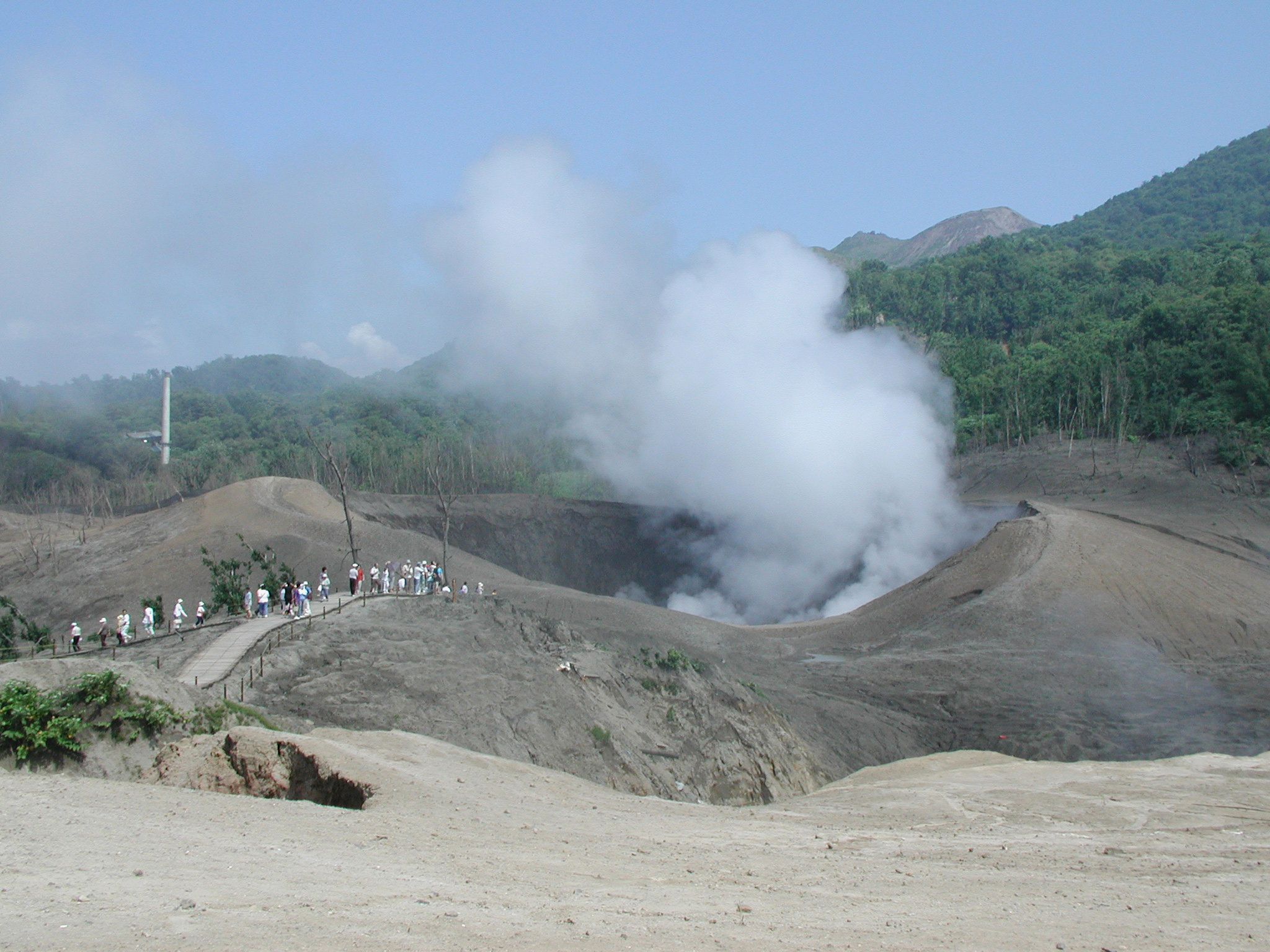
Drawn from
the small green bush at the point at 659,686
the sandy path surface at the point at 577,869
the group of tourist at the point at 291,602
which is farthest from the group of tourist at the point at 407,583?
the sandy path surface at the point at 577,869

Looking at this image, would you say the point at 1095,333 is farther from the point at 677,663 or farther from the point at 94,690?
the point at 94,690

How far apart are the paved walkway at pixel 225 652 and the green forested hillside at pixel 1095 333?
60.1 m

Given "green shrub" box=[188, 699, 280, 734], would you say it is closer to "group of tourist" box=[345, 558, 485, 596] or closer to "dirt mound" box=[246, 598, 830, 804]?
"dirt mound" box=[246, 598, 830, 804]

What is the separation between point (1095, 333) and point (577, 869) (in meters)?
101

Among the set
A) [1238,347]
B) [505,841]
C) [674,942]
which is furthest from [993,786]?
[1238,347]

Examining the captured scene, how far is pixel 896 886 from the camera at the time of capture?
10688 mm

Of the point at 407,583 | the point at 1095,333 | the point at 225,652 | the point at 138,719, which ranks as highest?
the point at 1095,333

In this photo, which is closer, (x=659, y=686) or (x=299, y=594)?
(x=659, y=686)

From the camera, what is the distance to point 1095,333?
98.5 m

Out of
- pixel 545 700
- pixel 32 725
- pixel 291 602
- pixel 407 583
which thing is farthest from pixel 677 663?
pixel 32 725

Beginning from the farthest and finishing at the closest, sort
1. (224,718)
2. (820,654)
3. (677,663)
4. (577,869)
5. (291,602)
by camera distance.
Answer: (820,654)
(291,602)
(677,663)
(224,718)
(577,869)

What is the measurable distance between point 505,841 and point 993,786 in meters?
12.0

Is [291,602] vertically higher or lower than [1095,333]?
lower

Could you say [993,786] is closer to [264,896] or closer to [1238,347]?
[264,896]
